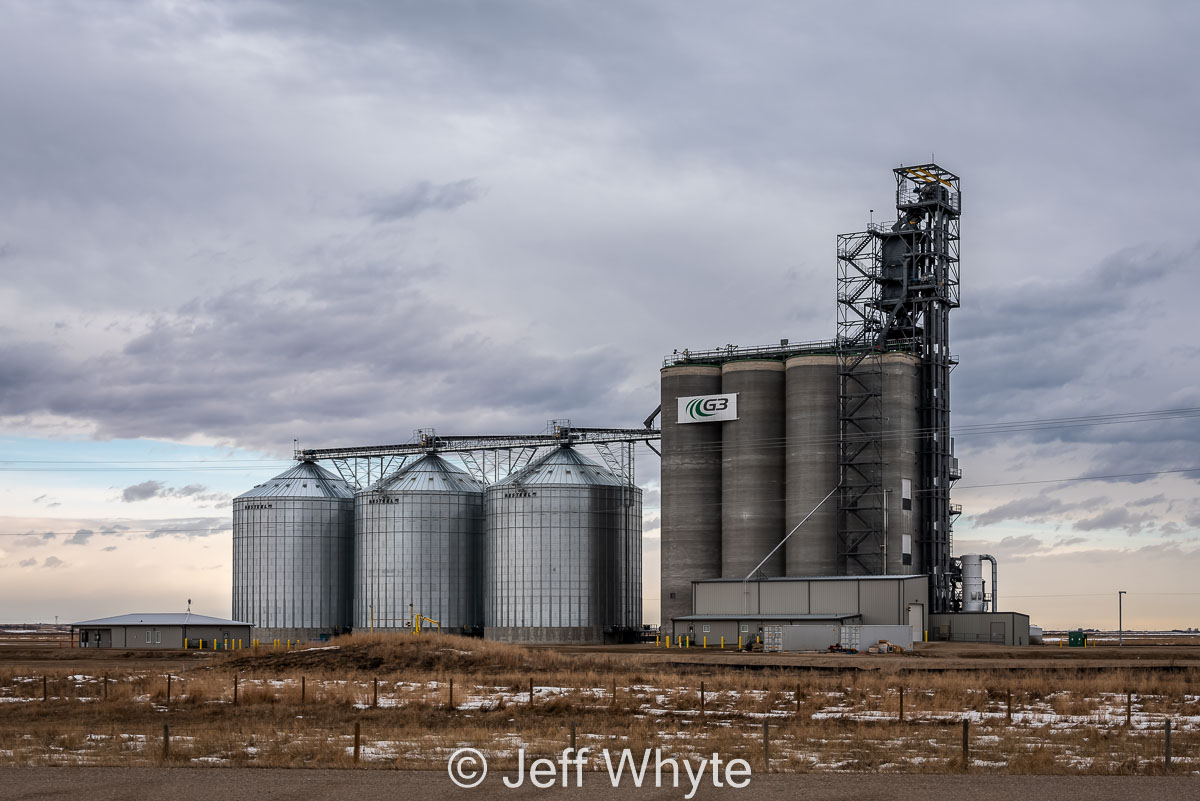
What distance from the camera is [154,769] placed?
30.5 m

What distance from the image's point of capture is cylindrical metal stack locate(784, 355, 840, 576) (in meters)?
102

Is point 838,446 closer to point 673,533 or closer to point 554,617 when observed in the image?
point 673,533

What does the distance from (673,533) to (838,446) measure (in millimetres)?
15118

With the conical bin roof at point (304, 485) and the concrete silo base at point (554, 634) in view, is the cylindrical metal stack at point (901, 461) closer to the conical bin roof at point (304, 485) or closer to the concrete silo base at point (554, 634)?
the concrete silo base at point (554, 634)

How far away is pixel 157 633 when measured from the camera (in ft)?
376

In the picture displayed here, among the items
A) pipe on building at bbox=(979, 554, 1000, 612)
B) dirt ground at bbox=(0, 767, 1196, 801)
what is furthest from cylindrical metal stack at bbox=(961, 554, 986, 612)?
dirt ground at bbox=(0, 767, 1196, 801)

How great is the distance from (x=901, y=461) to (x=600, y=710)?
202 ft

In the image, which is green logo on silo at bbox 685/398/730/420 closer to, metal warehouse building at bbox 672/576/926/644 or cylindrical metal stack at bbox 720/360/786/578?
cylindrical metal stack at bbox 720/360/786/578

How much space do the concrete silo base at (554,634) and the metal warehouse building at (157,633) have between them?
2254 centimetres

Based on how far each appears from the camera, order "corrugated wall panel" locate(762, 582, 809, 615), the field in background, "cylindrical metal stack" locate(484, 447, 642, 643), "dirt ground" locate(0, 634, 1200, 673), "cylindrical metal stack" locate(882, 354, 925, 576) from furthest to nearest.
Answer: "cylindrical metal stack" locate(484, 447, 642, 643)
"cylindrical metal stack" locate(882, 354, 925, 576)
"corrugated wall panel" locate(762, 582, 809, 615)
"dirt ground" locate(0, 634, 1200, 673)
the field in background

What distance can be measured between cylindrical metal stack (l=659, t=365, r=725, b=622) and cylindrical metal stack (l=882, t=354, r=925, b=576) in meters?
13.9

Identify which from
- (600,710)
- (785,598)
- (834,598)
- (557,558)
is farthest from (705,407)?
(600,710)

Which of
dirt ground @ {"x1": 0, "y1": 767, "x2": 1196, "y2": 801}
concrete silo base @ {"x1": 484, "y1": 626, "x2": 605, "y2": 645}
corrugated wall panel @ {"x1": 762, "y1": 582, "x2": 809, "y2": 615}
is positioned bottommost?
concrete silo base @ {"x1": 484, "y1": 626, "x2": 605, "y2": 645}

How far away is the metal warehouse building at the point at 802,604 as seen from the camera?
303ft
